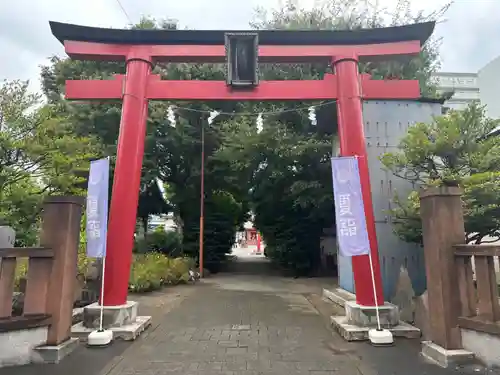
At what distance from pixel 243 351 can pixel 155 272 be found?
7359 millimetres

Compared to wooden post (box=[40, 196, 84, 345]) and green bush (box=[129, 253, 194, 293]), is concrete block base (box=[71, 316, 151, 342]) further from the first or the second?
green bush (box=[129, 253, 194, 293])

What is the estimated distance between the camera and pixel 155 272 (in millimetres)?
11695

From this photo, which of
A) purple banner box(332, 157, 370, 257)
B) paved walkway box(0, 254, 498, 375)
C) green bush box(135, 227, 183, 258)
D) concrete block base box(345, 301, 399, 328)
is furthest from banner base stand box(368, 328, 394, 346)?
green bush box(135, 227, 183, 258)

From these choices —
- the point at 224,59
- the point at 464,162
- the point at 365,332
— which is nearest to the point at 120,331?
the point at 365,332

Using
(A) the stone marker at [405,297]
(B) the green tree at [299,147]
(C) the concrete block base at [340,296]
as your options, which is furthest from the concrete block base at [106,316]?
(B) the green tree at [299,147]

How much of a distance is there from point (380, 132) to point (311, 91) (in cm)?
247

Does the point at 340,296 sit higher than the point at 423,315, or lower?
lower

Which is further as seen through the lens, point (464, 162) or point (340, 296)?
point (340, 296)

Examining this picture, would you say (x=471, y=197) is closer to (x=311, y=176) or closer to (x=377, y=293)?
(x=377, y=293)

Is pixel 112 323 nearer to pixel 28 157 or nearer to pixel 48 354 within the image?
pixel 48 354

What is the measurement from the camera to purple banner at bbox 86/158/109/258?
18.6 feet

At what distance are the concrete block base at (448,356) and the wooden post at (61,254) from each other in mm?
4870

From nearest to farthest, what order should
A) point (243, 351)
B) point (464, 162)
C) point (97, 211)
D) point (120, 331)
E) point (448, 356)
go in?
1. point (448, 356)
2. point (243, 351)
3. point (120, 331)
4. point (97, 211)
5. point (464, 162)

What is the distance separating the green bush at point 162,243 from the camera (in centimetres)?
1741
